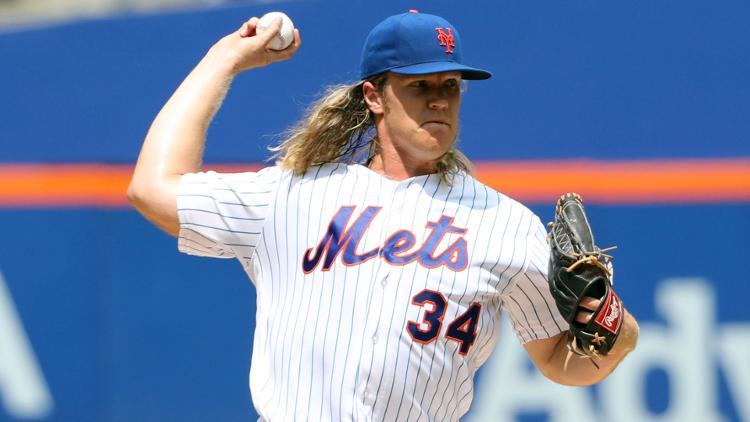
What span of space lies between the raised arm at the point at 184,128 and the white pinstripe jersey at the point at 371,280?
0.04 meters

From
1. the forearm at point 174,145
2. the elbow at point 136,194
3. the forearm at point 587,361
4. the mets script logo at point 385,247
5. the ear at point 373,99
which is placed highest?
the ear at point 373,99

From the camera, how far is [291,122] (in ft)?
18.0

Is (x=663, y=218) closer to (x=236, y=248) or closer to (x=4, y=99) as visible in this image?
(x=236, y=248)

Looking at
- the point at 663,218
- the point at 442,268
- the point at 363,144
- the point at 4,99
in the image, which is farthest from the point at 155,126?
the point at 4,99

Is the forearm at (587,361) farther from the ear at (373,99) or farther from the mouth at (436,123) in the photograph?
the ear at (373,99)

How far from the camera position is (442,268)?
256 centimetres

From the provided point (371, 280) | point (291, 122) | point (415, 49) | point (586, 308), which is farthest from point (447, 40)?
point (291, 122)

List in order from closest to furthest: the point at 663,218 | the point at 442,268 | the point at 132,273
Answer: the point at 442,268
the point at 663,218
the point at 132,273

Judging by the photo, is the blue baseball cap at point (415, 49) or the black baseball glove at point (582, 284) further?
the blue baseball cap at point (415, 49)

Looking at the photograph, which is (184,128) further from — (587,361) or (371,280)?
(587,361)

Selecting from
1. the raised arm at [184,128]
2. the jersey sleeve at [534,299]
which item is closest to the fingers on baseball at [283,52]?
the raised arm at [184,128]

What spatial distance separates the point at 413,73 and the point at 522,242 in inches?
17.2

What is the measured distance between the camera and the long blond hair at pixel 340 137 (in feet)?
9.02

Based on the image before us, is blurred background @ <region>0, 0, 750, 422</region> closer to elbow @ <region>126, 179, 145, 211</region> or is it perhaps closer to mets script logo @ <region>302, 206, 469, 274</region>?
mets script logo @ <region>302, 206, 469, 274</region>
